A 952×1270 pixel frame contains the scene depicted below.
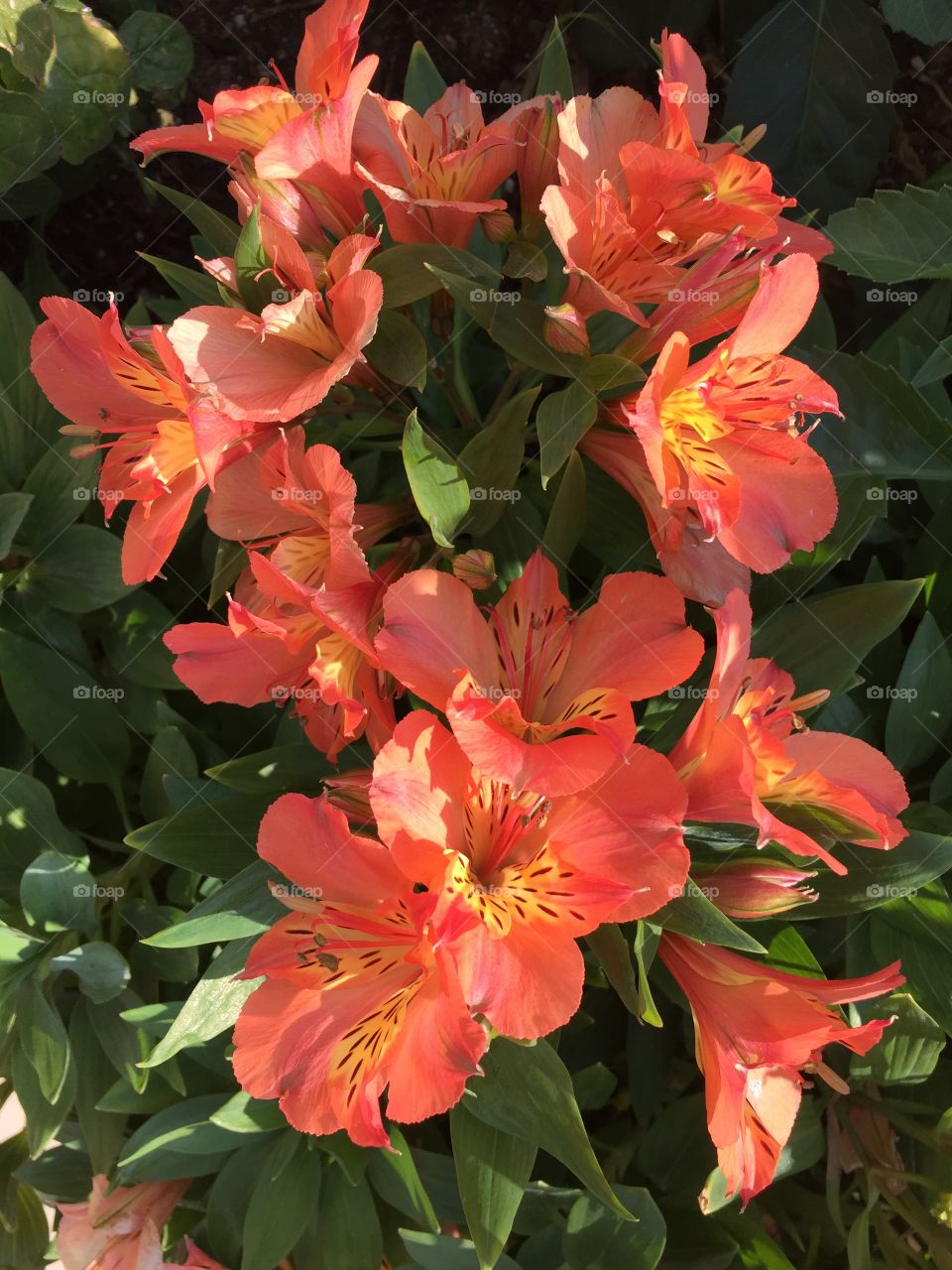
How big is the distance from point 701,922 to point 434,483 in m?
0.39

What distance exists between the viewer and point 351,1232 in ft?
3.70

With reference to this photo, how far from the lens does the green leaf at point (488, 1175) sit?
94 centimetres

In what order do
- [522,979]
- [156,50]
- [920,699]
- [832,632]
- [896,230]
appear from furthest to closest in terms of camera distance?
[156,50], [896,230], [920,699], [832,632], [522,979]

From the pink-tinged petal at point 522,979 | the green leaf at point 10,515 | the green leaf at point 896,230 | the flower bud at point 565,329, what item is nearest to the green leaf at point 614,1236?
the pink-tinged petal at point 522,979

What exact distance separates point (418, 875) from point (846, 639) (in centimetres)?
52

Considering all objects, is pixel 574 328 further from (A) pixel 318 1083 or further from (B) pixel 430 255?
(A) pixel 318 1083

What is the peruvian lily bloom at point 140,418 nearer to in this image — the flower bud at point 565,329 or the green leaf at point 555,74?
the flower bud at point 565,329

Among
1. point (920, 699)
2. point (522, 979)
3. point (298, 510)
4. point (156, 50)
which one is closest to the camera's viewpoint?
point (522, 979)

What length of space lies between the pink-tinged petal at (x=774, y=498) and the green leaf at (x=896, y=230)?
0.51m

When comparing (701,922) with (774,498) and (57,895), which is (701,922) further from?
(57,895)

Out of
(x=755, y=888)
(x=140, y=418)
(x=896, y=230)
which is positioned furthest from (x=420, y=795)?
(x=896, y=230)

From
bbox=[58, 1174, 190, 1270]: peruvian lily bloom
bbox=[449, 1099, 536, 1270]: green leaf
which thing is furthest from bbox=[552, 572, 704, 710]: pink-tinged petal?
bbox=[58, 1174, 190, 1270]: peruvian lily bloom

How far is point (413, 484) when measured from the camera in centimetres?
80

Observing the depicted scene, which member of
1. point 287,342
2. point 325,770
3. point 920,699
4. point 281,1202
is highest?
point 287,342
